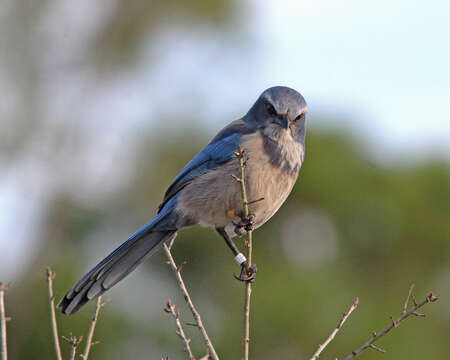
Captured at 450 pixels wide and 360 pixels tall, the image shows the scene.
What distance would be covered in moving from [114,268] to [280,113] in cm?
146

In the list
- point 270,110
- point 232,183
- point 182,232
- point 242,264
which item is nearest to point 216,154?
point 232,183

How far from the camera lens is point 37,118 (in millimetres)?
20297

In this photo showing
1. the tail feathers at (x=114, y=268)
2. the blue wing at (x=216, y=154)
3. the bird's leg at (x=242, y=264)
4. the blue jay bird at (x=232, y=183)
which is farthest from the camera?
the blue wing at (x=216, y=154)

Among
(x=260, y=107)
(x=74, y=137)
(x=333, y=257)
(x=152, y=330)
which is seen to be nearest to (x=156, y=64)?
(x=74, y=137)

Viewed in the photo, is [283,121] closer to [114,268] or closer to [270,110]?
[270,110]

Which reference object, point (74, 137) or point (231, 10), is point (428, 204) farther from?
point (74, 137)

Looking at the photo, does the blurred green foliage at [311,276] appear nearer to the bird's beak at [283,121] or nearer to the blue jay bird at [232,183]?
the blue jay bird at [232,183]

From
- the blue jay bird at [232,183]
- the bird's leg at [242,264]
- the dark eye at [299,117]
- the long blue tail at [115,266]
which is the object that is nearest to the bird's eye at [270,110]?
the blue jay bird at [232,183]

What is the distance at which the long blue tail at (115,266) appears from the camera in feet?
14.6

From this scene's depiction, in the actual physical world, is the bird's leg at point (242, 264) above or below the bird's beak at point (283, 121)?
below

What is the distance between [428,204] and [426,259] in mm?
1168

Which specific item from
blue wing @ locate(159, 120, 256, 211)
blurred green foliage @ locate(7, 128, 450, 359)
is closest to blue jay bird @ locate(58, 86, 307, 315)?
blue wing @ locate(159, 120, 256, 211)

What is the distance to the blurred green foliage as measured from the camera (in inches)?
481

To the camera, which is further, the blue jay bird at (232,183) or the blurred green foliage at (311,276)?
the blurred green foliage at (311,276)
